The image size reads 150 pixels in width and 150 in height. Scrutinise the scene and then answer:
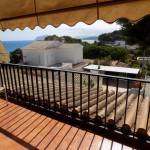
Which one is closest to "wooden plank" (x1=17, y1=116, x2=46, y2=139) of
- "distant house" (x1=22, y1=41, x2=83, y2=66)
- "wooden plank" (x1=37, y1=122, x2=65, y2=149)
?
"wooden plank" (x1=37, y1=122, x2=65, y2=149)

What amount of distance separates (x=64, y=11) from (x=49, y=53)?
89.9ft

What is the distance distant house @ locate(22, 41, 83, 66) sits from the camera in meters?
28.2

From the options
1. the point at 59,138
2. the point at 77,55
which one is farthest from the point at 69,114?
the point at 77,55

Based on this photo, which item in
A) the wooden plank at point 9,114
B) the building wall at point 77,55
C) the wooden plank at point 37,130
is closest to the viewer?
the wooden plank at point 37,130

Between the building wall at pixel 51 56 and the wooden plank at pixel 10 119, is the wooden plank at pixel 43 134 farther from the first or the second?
the building wall at pixel 51 56

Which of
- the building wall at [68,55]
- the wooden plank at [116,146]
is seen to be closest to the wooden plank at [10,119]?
the wooden plank at [116,146]

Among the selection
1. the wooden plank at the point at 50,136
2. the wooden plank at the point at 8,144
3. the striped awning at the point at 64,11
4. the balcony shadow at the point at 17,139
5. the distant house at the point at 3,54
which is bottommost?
the wooden plank at the point at 8,144

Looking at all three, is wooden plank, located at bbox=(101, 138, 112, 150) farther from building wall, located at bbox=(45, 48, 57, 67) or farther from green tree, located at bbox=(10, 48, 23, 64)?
green tree, located at bbox=(10, 48, 23, 64)

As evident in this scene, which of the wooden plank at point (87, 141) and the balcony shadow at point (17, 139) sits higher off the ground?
the wooden plank at point (87, 141)

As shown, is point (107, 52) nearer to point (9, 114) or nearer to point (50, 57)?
point (50, 57)

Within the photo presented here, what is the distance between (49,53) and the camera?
29.0 meters

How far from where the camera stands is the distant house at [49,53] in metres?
28.2

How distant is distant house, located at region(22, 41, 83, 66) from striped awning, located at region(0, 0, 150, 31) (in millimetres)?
25567

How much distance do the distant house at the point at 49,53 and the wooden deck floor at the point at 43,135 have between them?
82.9 feet
